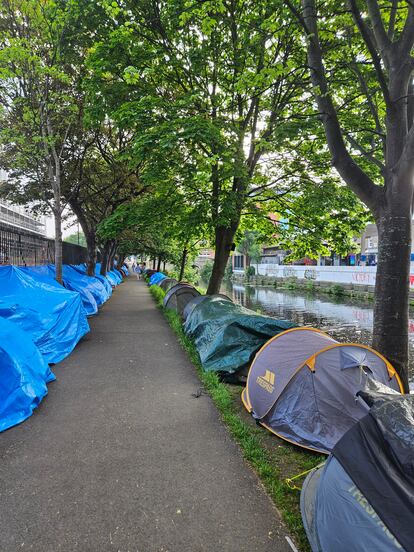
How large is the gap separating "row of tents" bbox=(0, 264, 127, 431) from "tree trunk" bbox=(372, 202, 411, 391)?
5.07m

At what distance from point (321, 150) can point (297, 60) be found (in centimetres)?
289

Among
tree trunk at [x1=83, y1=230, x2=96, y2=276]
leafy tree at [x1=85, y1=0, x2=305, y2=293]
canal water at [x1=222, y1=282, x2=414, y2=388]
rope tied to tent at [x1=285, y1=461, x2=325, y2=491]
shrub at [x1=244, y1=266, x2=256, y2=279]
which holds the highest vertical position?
leafy tree at [x1=85, y1=0, x2=305, y2=293]

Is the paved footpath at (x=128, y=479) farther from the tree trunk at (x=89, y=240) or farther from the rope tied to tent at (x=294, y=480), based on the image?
the tree trunk at (x=89, y=240)

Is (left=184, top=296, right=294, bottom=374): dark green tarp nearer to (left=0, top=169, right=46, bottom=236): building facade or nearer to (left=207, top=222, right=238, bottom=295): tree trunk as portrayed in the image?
(left=207, top=222, right=238, bottom=295): tree trunk

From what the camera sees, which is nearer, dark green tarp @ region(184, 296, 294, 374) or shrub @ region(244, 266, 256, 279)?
dark green tarp @ region(184, 296, 294, 374)

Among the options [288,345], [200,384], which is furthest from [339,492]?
[200,384]

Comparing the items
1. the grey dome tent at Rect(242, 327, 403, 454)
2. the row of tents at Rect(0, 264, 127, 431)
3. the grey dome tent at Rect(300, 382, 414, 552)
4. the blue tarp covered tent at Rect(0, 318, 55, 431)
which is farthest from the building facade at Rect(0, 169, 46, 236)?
the grey dome tent at Rect(300, 382, 414, 552)

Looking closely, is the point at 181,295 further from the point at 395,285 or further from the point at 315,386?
the point at 315,386

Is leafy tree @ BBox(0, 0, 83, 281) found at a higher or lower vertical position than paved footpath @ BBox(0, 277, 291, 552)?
higher

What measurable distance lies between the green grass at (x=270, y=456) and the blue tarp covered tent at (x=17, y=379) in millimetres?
2728

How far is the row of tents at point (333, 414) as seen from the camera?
2.00 m

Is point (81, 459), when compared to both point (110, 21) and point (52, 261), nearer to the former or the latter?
point (110, 21)

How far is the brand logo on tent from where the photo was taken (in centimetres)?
440

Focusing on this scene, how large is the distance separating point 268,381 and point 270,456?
0.98m
